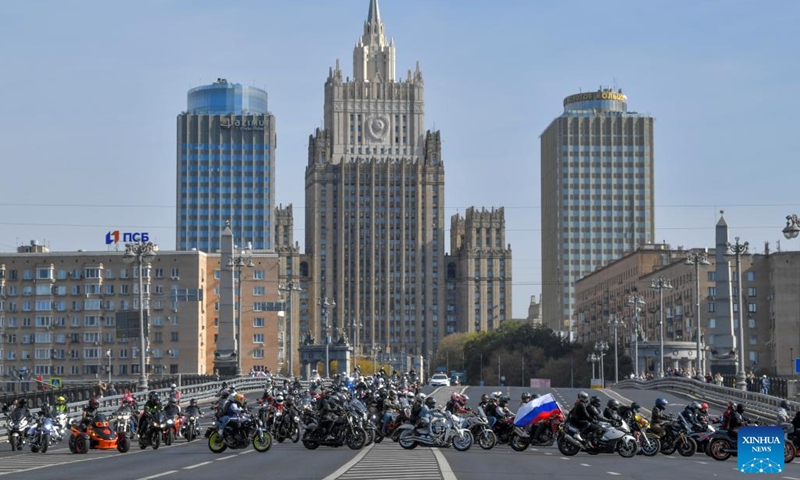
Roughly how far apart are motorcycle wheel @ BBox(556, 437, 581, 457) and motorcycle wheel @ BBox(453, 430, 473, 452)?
323 centimetres

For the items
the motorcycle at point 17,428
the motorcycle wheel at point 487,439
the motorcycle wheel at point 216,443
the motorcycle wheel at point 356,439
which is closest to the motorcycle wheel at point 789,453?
the motorcycle wheel at point 487,439

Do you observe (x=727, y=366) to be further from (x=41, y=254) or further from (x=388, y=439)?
(x=41, y=254)

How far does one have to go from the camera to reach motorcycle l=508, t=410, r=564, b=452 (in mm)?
45031

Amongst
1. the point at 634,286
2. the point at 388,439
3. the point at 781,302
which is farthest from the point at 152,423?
the point at 634,286

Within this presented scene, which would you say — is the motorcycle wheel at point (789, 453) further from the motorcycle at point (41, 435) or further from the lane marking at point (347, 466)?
the motorcycle at point (41, 435)

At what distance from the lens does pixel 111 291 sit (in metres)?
169

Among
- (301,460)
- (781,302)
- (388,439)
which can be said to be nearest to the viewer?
(301,460)

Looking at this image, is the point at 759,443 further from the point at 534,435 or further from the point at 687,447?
the point at 534,435

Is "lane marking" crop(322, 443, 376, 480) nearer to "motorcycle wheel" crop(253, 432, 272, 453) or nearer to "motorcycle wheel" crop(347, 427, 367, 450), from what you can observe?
"motorcycle wheel" crop(347, 427, 367, 450)

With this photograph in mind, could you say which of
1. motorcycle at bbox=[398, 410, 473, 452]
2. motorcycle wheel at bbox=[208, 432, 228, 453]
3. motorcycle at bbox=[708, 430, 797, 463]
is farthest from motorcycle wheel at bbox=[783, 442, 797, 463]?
motorcycle wheel at bbox=[208, 432, 228, 453]

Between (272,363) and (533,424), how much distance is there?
438 ft

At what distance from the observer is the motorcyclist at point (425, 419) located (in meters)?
44.3

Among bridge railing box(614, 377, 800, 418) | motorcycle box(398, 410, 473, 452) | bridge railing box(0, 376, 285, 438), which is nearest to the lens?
motorcycle box(398, 410, 473, 452)

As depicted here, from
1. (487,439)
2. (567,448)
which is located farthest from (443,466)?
A: (487,439)
